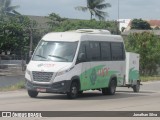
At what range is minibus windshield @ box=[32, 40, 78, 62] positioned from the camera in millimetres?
23219

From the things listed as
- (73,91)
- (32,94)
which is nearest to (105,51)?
(73,91)

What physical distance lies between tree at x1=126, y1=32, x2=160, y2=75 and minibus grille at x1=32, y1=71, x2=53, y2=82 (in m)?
31.4

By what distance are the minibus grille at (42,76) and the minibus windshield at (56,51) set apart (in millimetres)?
815

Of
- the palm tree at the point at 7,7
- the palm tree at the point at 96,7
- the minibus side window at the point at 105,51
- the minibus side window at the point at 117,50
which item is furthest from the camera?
the palm tree at the point at 96,7

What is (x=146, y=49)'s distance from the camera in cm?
5459

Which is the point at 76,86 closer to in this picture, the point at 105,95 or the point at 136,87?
the point at 105,95

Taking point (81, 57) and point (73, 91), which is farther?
point (81, 57)

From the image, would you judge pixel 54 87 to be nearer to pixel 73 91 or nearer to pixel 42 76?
pixel 42 76

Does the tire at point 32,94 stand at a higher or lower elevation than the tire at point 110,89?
higher

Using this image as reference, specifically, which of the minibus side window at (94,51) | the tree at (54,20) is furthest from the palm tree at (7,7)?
the minibus side window at (94,51)

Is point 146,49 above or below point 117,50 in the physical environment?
below

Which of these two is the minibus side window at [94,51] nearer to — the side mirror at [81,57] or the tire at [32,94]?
the side mirror at [81,57]

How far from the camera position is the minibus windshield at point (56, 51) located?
23.2 m

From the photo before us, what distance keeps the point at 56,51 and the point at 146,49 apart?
31990 mm
